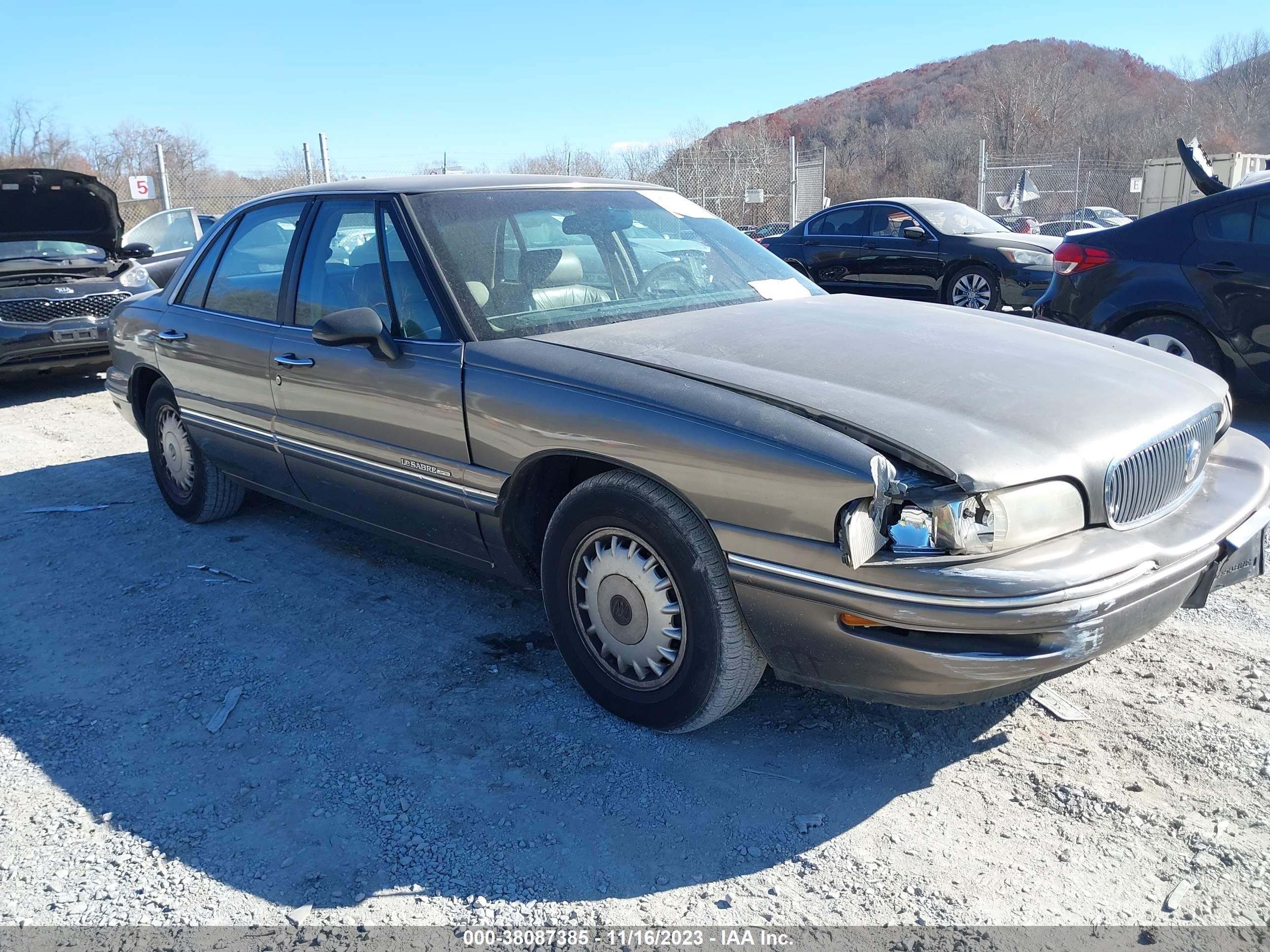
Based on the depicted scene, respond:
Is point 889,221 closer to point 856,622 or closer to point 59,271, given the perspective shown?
point 59,271

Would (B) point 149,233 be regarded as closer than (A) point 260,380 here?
No

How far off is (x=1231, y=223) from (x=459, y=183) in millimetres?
5071

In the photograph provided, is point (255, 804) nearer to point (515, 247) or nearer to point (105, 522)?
point (515, 247)

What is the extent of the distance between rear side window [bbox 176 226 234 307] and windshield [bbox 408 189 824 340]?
165cm

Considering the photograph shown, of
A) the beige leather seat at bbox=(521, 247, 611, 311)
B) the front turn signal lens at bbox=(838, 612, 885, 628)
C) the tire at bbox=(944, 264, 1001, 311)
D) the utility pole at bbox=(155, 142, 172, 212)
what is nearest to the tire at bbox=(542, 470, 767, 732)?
the front turn signal lens at bbox=(838, 612, 885, 628)

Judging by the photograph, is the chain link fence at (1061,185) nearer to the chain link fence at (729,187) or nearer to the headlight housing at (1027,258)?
the chain link fence at (729,187)

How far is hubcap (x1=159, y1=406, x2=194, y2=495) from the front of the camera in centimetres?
514

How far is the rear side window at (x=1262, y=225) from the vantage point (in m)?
6.14

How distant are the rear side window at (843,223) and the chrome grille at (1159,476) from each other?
9.40 metres

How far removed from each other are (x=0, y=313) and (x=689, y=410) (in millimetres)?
7944

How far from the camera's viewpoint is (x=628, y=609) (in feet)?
9.74

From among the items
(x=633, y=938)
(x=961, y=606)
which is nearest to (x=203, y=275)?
(x=633, y=938)

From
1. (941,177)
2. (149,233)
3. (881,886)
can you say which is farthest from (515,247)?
(941,177)

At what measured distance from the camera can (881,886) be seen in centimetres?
238
